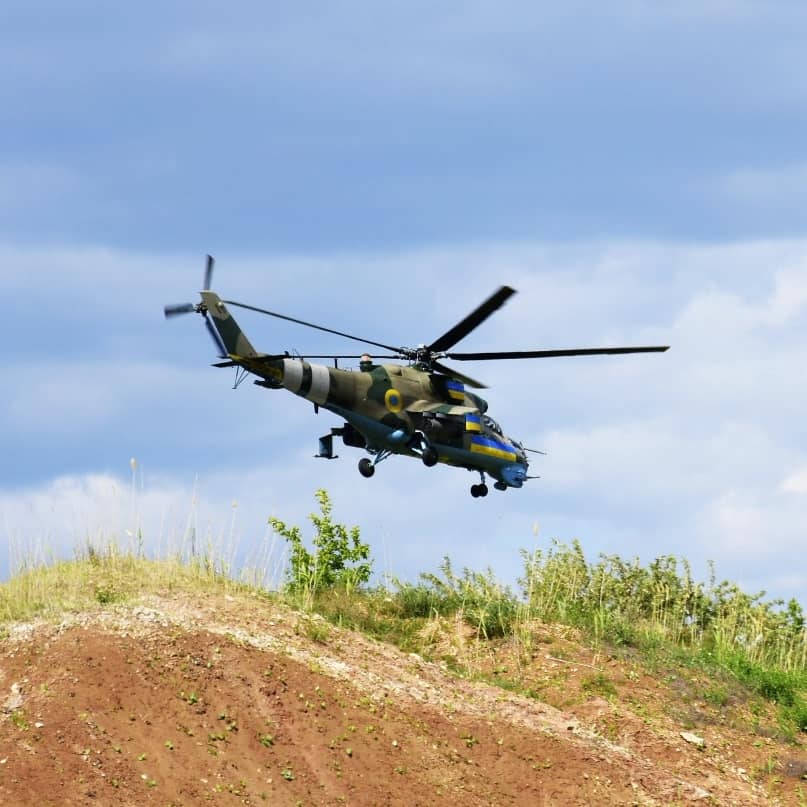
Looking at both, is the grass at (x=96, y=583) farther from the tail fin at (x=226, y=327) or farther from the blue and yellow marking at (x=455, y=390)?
the blue and yellow marking at (x=455, y=390)

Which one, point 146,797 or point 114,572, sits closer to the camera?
point 146,797

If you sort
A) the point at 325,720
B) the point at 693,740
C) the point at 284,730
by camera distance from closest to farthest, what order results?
the point at 284,730, the point at 325,720, the point at 693,740

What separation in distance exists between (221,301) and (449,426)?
18.5 feet

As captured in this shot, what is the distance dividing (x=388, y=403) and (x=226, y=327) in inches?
149

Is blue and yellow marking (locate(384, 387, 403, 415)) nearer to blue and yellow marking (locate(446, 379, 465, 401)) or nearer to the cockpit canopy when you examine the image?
blue and yellow marking (locate(446, 379, 465, 401))

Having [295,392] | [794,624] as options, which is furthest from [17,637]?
[794,624]

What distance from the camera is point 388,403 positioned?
24156 mm

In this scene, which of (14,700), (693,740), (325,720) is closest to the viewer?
(14,700)

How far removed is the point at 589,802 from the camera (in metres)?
16.7

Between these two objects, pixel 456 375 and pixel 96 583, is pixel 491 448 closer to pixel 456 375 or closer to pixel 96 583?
pixel 456 375

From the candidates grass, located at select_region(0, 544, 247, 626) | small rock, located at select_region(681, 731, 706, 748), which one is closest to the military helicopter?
grass, located at select_region(0, 544, 247, 626)

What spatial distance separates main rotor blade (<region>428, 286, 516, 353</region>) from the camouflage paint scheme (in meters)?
0.69

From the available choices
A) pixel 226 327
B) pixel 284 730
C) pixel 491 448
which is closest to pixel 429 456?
pixel 491 448

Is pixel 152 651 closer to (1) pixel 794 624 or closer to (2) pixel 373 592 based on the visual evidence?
(2) pixel 373 592
